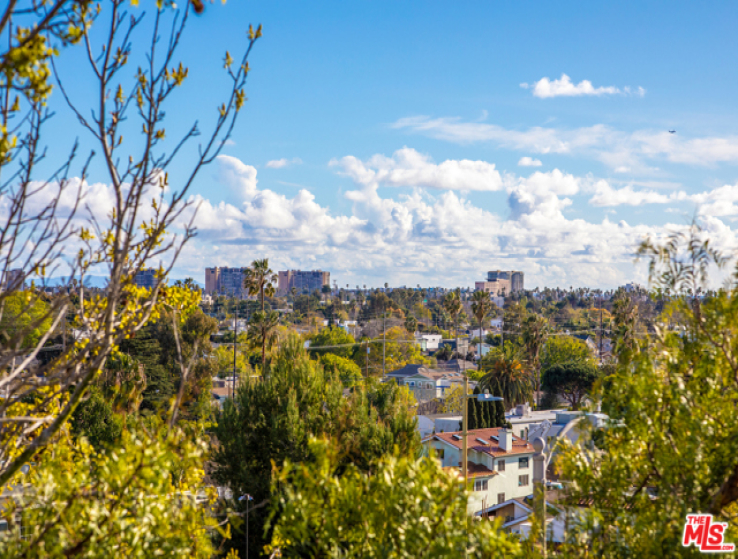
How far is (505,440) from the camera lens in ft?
94.2

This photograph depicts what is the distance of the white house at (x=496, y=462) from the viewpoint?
28.0m

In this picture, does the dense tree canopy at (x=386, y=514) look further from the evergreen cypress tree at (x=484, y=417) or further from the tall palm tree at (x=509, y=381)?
the tall palm tree at (x=509, y=381)

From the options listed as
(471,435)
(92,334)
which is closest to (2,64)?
(92,334)

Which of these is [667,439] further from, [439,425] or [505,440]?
[439,425]

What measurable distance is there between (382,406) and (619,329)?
38917 millimetres

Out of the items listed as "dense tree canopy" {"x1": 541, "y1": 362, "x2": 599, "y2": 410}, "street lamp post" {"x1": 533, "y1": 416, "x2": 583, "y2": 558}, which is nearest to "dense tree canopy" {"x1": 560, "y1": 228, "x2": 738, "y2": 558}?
"street lamp post" {"x1": 533, "y1": 416, "x2": 583, "y2": 558}

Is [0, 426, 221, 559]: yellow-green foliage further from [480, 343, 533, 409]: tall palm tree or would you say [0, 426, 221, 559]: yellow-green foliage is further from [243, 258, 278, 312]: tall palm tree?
[480, 343, 533, 409]: tall palm tree

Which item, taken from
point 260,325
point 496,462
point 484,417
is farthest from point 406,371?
point 496,462

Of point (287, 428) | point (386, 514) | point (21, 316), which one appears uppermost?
point (21, 316)

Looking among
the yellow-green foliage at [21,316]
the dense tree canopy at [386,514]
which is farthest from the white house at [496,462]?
the dense tree canopy at [386,514]

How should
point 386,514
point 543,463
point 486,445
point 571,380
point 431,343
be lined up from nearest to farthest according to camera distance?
point 386,514, point 543,463, point 486,445, point 571,380, point 431,343

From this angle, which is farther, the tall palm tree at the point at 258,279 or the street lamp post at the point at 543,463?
the tall palm tree at the point at 258,279

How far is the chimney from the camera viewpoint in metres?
28.7

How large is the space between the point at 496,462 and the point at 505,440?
1.18 meters
